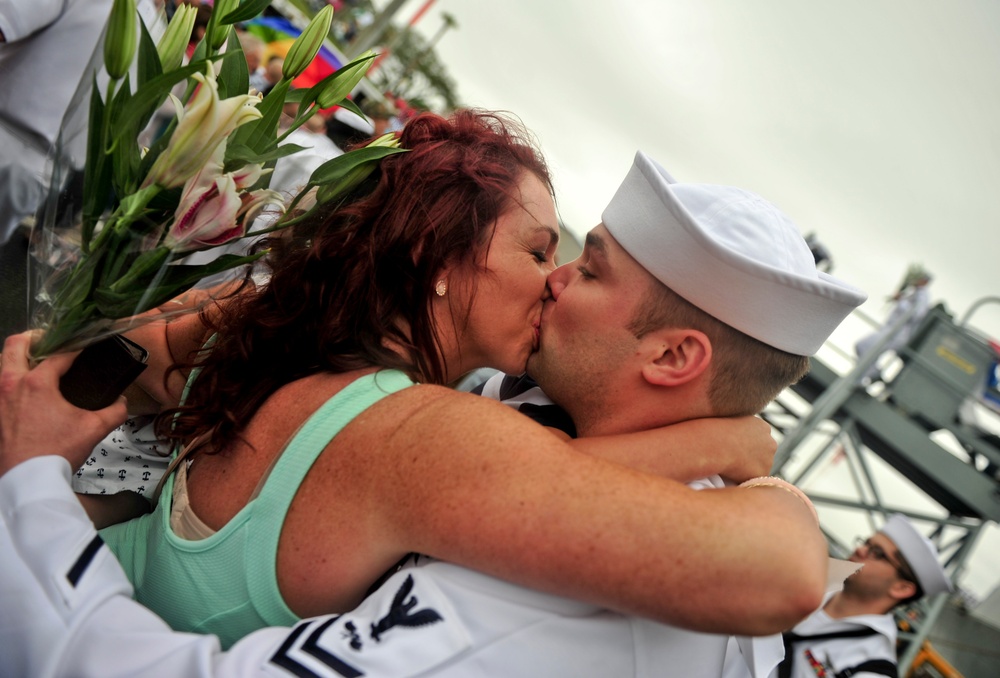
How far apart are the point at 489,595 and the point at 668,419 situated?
2.83 feet

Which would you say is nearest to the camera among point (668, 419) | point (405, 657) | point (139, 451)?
point (405, 657)

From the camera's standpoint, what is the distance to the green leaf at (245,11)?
50.5 inches

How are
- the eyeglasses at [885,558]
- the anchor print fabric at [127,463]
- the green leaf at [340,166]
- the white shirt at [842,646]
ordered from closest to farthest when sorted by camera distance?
the green leaf at [340,166] → the anchor print fabric at [127,463] → the white shirt at [842,646] → the eyeglasses at [885,558]

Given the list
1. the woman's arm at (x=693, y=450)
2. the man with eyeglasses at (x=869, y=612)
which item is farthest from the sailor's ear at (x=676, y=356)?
the man with eyeglasses at (x=869, y=612)

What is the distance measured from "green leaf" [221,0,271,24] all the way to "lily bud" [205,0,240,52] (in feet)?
0.03

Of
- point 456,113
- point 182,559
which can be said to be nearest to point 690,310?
point 456,113

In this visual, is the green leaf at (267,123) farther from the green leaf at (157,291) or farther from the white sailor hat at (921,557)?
the white sailor hat at (921,557)

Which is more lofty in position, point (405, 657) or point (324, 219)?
point (324, 219)

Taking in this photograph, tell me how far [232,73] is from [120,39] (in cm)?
27

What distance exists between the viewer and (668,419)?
1.83 m

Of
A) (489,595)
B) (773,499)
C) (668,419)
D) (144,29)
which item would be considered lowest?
(489,595)

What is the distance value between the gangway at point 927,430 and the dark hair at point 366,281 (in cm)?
606

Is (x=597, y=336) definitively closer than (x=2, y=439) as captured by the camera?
No

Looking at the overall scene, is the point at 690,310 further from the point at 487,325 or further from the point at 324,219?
the point at 324,219
